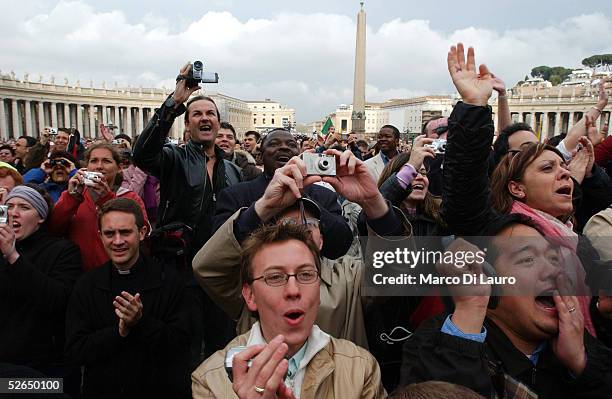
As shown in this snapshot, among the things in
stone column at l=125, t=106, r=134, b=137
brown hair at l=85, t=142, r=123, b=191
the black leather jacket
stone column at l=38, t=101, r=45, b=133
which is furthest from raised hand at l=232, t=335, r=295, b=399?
stone column at l=125, t=106, r=134, b=137

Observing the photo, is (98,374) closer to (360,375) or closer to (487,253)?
(360,375)

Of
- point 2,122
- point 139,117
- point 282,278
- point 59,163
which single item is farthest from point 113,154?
point 139,117

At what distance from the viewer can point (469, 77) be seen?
2.51m

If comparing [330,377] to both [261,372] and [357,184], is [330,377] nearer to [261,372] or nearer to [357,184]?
[261,372]

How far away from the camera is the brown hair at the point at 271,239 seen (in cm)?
208

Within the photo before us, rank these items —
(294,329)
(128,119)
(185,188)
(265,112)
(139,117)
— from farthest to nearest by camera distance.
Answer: (265,112)
(139,117)
(128,119)
(185,188)
(294,329)

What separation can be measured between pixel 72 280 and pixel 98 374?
2.41 ft

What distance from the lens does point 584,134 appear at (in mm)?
4430

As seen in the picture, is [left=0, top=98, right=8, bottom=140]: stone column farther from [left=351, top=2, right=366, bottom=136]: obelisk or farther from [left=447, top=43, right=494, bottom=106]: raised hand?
[left=447, top=43, right=494, bottom=106]: raised hand

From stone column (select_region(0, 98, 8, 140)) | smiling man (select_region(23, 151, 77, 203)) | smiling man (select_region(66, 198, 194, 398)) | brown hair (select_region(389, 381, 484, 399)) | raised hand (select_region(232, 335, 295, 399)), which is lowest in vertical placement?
smiling man (select_region(66, 198, 194, 398))

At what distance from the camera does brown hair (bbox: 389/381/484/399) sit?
56.6 inches

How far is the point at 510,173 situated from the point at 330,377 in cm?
176

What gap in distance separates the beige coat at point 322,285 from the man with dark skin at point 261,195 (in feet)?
0.28

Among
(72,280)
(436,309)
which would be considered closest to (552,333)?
(436,309)
